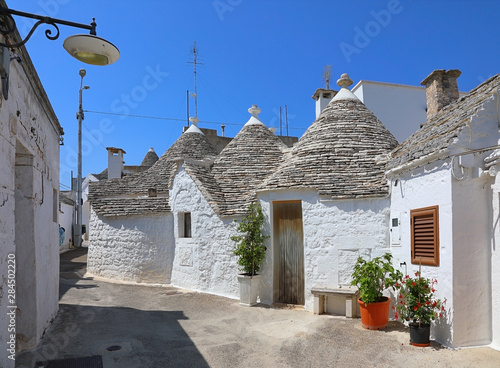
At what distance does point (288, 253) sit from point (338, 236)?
143 centimetres

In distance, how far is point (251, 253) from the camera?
9.33 meters

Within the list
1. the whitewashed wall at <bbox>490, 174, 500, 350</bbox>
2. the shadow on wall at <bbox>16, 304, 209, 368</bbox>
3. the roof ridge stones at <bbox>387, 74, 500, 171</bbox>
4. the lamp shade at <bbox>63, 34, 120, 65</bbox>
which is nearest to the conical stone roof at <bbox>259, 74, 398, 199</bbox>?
the roof ridge stones at <bbox>387, 74, 500, 171</bbox>

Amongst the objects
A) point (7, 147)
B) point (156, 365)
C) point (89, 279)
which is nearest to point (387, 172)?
point (156, 365)

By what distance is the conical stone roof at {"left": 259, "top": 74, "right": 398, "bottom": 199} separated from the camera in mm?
8602

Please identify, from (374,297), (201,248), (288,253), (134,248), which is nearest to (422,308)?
(374,297)

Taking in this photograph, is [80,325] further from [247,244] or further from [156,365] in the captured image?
[247,244]

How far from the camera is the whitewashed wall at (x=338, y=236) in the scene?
8.17 m

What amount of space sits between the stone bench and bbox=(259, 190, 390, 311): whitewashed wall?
1.06ft

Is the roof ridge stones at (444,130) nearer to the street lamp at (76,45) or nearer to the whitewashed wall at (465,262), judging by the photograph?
the whitewashed wall at (465,262)

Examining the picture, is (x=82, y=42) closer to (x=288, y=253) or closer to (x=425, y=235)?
(x=425, y=235)

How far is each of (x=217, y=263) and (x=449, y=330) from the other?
20.1 ft

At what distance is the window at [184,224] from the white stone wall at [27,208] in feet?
14.7

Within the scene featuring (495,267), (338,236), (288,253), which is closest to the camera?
(495,267)

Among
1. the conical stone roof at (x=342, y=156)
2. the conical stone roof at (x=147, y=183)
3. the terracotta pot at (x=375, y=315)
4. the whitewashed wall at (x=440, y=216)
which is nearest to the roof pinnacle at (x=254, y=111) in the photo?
the conical stone roof at (x=147, y=183)
